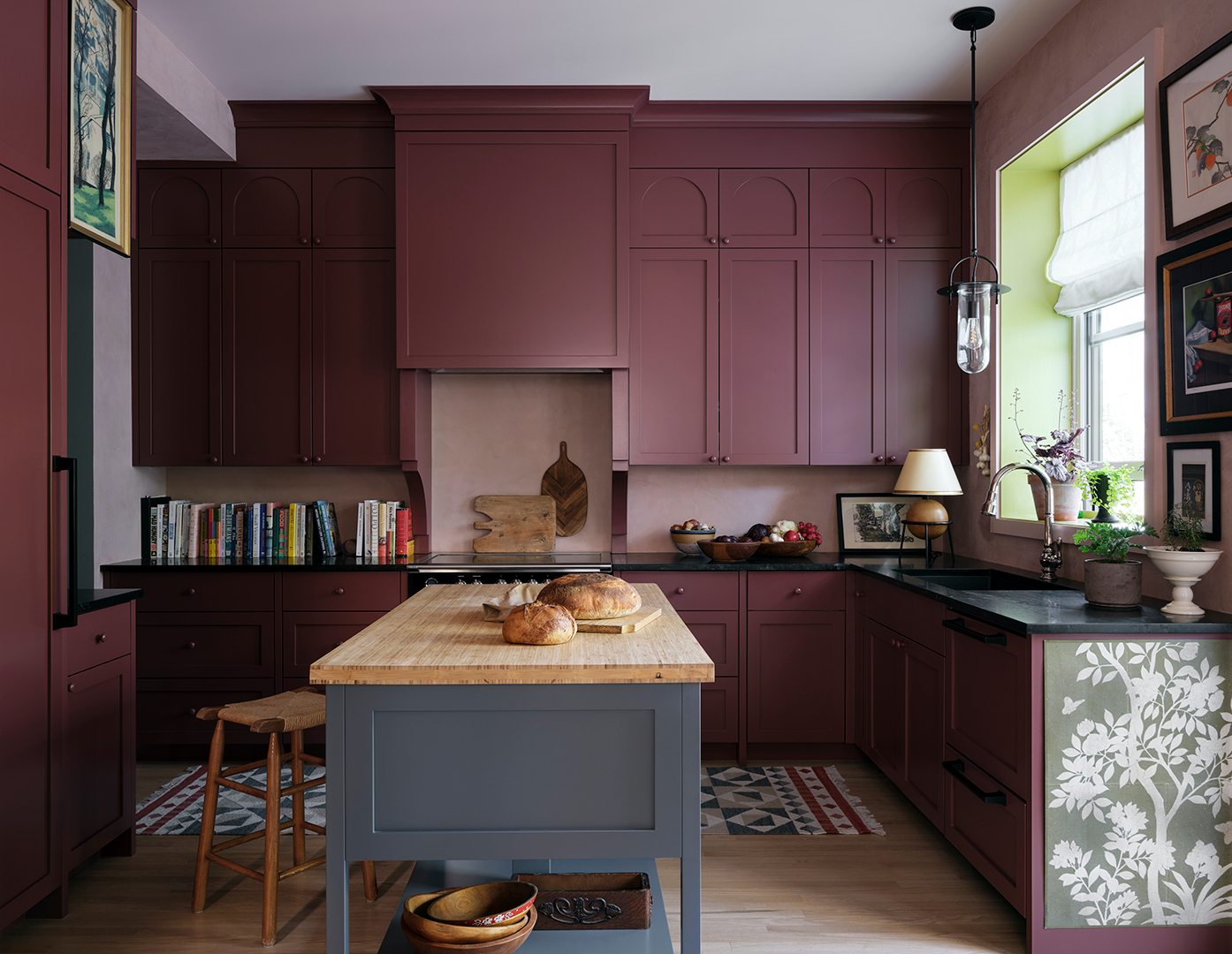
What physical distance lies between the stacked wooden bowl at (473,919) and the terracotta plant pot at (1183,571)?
1904 millimetres

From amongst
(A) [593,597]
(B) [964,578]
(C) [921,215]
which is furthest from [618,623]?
(C) [921,215]

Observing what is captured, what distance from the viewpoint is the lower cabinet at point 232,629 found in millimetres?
3754

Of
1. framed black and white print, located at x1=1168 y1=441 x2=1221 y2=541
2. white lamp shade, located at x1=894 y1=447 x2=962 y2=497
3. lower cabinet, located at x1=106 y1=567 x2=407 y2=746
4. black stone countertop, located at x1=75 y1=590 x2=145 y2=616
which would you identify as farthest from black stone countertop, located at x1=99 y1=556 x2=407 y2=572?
framed black and white print, located at x1=1168 y1=441 x2=1221 y2=541

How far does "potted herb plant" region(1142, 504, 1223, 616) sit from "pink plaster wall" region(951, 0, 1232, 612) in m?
0.11

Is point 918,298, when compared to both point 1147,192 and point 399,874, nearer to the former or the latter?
point 1147,192

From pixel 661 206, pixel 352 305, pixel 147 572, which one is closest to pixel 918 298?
pixel 661 206

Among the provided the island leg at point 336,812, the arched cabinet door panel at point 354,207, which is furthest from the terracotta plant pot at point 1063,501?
the arched cabinet door panel at point 354,207

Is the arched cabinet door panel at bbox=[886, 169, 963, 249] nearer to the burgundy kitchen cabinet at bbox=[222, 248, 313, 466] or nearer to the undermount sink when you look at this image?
the undermount sink

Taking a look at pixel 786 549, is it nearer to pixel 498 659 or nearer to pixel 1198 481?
pixel 1198 481

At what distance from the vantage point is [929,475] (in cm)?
364

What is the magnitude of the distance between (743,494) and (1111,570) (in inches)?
84.1

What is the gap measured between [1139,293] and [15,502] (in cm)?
376

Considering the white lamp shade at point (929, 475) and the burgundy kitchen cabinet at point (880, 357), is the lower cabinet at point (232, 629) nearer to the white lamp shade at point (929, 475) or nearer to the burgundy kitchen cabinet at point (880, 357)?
the burgundy kitchen cabinet at point (880, 357)

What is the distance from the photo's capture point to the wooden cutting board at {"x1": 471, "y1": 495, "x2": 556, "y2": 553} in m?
4.30
